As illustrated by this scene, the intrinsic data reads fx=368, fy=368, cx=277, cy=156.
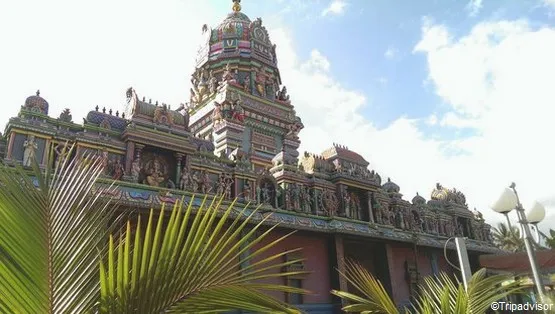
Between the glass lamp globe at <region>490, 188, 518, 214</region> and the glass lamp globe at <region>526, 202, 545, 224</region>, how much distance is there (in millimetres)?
537

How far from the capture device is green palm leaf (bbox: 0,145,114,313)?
1.78m

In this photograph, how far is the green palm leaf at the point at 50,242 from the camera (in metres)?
1.78

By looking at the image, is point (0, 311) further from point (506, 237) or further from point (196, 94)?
point (506, 237)

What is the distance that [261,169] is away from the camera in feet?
60.0

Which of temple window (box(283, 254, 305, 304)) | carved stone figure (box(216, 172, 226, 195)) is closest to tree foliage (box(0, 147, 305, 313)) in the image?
carved stone figure (box(216, 172, 226, 195))

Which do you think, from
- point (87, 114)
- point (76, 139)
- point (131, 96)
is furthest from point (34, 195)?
point (131, 96)

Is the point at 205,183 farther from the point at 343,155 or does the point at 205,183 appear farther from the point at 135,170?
the point at 343,155

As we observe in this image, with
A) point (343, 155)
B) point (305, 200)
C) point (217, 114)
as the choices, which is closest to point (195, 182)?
point (305, 200)

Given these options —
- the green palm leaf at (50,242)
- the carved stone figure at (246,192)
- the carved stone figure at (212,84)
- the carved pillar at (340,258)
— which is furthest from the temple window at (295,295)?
the carved stone figure at (212,84)

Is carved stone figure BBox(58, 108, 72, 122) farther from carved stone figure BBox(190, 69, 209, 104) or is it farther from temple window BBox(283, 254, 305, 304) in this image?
carved stone figure BBox(190, 69, 209, 104)

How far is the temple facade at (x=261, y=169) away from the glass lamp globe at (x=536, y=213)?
5508 mm

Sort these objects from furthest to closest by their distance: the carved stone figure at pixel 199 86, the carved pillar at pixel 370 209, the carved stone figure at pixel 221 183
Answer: the carved stone figure at pixel 199 86
the carved pillar at pixel 370 209
the carved stone figure at pixel 221 183

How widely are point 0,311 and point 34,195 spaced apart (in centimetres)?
62

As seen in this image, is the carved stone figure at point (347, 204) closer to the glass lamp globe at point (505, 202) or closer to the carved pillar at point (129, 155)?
the carved pillar at point (129, 155)
